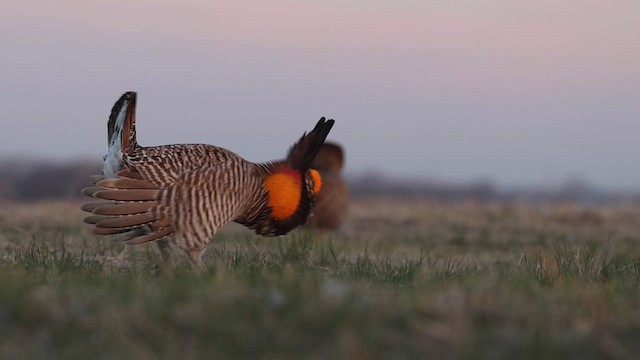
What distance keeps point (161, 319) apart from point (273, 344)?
44 centimetres

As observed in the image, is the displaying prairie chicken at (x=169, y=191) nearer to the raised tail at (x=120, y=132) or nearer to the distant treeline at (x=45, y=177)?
the raised tail at (x=120, y=132)

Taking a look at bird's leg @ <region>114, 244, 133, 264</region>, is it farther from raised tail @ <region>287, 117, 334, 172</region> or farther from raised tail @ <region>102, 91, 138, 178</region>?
raised tail @ <region>287, 117, 334, 172</region>

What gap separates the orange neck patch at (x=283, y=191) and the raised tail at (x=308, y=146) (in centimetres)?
16

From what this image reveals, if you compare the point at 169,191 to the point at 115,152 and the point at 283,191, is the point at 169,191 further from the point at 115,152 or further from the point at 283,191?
the point at 283,191

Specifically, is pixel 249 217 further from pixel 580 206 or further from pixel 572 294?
pixel 580 206

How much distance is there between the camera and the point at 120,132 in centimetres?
695

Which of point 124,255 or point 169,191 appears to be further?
point 124,255

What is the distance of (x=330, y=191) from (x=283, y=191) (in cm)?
391

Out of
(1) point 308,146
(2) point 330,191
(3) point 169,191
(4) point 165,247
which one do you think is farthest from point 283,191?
(2) point 330,191

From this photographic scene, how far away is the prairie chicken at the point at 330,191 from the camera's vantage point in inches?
442

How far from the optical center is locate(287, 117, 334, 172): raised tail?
25.2ft

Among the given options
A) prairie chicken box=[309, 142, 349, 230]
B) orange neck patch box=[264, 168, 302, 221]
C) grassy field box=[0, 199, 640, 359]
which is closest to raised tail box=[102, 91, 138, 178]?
orange neck patch box=[264, 168, 302, 221]

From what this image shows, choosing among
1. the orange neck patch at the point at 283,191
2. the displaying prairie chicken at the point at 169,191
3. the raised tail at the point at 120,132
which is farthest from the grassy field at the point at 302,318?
the orange neck patch at the point at 283,191

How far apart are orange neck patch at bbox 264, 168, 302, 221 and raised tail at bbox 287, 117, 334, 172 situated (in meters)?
0.16
